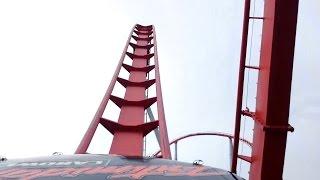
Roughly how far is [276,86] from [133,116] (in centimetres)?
452

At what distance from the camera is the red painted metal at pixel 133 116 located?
8.30 meters

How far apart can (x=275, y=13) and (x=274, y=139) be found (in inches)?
80.7

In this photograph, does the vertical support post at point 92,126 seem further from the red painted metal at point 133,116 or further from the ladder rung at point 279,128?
the ladder rung at point 279,128

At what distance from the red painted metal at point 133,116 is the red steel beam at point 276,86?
1669 mm

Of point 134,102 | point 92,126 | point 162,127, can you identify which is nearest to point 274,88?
point 162,127

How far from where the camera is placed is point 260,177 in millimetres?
7551

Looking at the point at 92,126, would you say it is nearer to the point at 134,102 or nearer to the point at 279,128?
the point at 134,102

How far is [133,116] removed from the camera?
35.7ft

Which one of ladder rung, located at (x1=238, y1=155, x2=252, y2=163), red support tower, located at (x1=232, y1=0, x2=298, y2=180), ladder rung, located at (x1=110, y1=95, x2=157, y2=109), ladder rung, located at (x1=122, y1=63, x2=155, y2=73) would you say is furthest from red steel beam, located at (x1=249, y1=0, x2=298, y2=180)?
ladder rung, located at (x1=122, y1=63, x2=155, y2=73)

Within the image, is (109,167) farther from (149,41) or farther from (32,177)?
(149,41)

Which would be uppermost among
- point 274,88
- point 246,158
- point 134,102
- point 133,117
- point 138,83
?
point 274,88

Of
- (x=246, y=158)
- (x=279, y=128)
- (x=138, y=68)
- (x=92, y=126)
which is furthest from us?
(x=138, y=68)

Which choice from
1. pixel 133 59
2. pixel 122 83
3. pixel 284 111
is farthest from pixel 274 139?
pixel 133 59

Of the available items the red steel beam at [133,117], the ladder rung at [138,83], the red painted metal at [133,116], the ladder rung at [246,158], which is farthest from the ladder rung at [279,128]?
the ladder rung at [138,83]
